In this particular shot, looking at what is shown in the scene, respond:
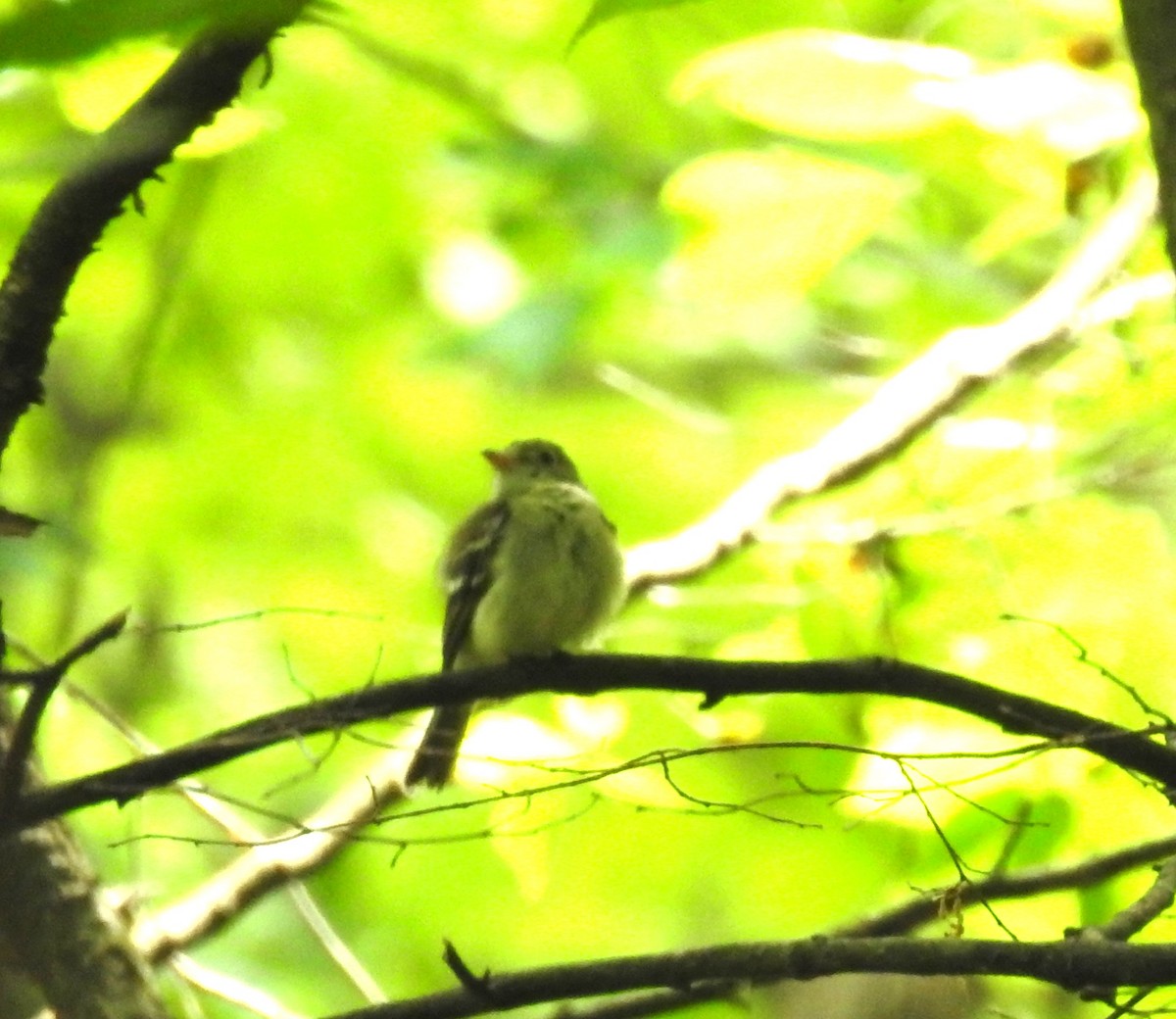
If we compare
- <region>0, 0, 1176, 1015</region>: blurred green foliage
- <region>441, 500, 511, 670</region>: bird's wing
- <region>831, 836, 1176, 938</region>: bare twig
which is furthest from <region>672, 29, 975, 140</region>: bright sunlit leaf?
<region>441, 500, 511, 670</region>: bird's wing

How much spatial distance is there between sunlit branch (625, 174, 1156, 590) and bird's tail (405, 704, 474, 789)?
0.58 meters

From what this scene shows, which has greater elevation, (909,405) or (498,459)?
(909,405)

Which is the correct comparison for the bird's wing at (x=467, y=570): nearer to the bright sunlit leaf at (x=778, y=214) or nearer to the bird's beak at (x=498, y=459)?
the bird's beak at (x=498, y=459)

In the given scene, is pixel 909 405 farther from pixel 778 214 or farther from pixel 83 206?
pixel 83 206

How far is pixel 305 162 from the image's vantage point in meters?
5.10

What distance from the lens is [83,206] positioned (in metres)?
2.04

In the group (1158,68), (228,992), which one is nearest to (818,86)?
(1158,68)

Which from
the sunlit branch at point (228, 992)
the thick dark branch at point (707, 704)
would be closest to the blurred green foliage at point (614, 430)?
the sunlit branch at point (228, 992)

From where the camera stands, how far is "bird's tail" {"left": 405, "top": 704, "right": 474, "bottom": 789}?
370cm

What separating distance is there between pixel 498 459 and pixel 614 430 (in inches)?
37.8

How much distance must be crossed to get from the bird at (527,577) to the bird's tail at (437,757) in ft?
0.03

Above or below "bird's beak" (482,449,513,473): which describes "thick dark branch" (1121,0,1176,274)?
above

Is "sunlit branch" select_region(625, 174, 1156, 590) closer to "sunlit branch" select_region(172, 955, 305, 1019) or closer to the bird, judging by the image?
the bird

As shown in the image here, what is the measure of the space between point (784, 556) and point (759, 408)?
1939 mm
